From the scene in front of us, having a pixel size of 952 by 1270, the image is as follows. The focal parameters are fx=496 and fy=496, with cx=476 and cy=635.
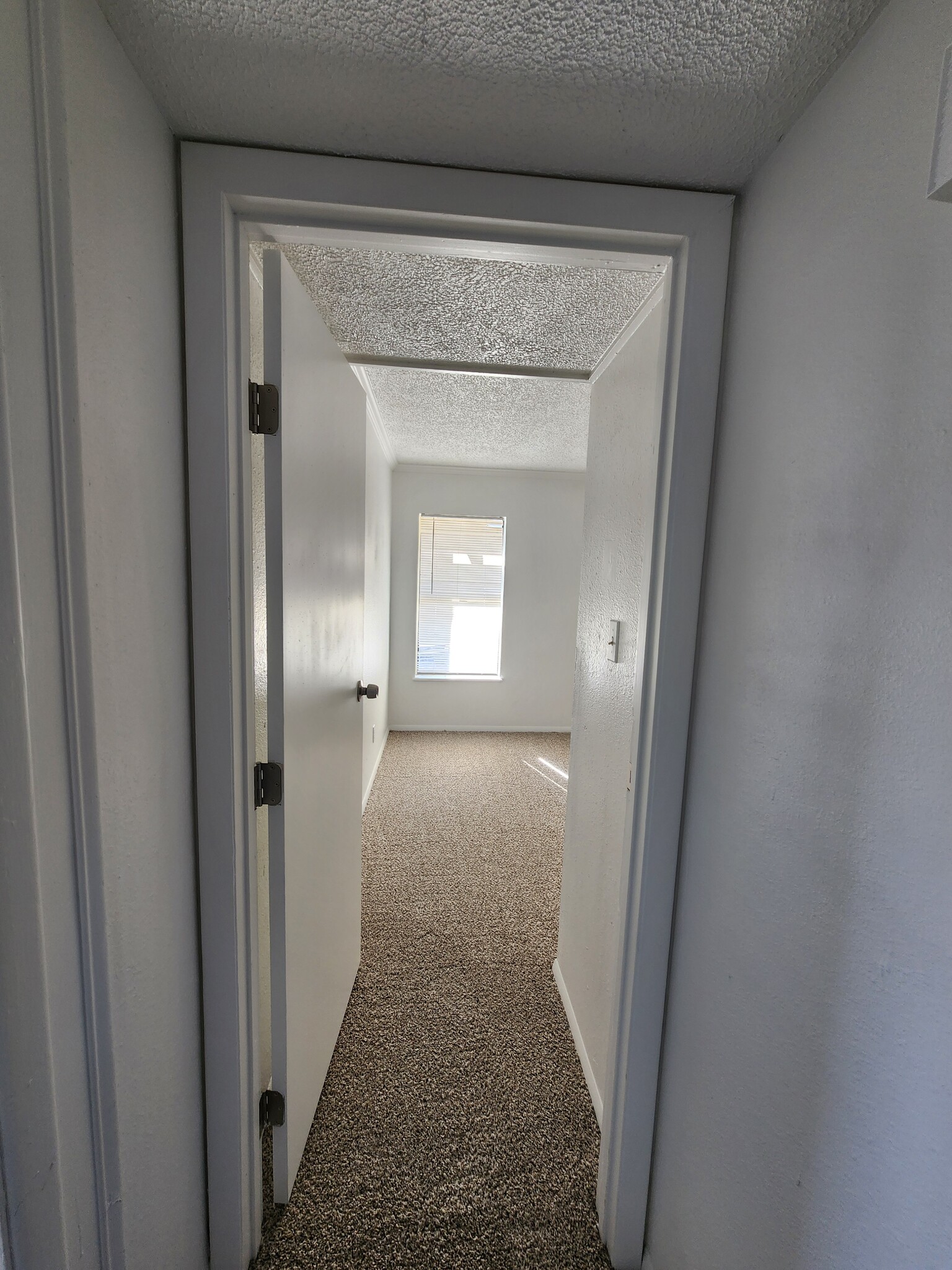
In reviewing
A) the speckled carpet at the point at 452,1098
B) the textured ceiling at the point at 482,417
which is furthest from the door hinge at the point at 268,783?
the textured ceiling at the point at 482,417

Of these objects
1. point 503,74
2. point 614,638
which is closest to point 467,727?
point 614,638

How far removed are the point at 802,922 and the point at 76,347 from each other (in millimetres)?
1193

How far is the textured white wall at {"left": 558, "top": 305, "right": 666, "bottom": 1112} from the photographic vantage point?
3.92 ft

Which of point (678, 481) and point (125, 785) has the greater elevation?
point (678, 481)

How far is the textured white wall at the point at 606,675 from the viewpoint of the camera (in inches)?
47.0

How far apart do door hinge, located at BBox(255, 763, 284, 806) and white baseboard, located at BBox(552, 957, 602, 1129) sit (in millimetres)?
1094

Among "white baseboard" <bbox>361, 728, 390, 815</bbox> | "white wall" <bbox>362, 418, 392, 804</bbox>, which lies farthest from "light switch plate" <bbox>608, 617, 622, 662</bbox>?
"white baseboard" <bbox>361, 728, 390, 815</bbox>

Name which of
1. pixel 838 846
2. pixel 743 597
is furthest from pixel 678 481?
pixel 838 846

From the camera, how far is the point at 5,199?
Result: 20.5 inches

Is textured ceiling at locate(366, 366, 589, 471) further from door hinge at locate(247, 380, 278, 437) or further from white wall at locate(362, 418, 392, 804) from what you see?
door hinge at locate(247, 380, 278, 437)

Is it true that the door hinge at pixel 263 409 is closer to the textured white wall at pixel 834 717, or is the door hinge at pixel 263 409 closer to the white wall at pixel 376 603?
the textured white wall at pixel 834 717

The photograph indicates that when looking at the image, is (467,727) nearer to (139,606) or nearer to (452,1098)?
(452,1098)

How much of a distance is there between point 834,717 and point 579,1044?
143cm

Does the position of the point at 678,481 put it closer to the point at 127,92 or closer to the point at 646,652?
the point at 646,652
